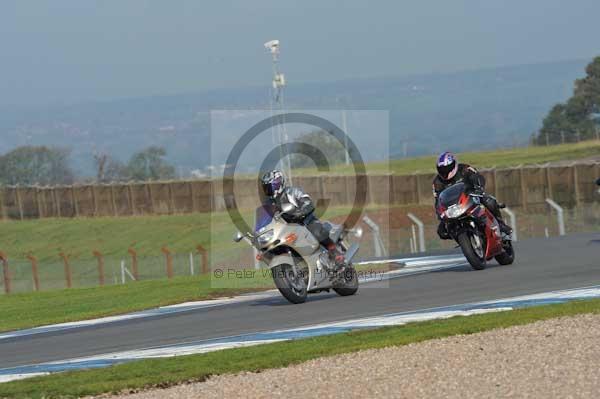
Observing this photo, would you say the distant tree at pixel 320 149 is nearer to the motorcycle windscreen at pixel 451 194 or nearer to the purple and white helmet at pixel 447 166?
the purple and white helmet at pixel 447 166

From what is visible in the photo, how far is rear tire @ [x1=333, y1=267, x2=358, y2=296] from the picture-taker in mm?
17906

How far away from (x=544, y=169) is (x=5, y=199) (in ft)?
134

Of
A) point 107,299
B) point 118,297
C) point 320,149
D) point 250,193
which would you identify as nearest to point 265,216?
point 107,299

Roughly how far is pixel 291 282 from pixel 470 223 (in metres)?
3.61

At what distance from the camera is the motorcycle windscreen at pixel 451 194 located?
1936 centimetres

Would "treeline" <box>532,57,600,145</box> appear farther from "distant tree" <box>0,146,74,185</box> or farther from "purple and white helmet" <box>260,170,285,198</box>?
"purple and white helmet" <box>260,170,285,198</box>

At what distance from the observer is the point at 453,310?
1505 centimetres

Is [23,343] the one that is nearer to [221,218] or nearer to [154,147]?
[221,218]

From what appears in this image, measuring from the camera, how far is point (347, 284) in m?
18.1

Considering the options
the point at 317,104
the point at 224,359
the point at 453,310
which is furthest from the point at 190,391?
the point at 317,104

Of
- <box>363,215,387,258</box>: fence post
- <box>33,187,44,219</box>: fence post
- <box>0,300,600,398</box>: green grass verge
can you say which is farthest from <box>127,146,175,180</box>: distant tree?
<box>0,300,600,398</box>: green grass verge

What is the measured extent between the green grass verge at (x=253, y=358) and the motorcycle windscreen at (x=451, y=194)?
5292mm

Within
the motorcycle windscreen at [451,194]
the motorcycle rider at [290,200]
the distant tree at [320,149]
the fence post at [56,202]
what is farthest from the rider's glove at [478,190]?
the fence post at [56,202]

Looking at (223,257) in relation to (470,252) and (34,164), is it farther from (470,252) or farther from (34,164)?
(34,164)
